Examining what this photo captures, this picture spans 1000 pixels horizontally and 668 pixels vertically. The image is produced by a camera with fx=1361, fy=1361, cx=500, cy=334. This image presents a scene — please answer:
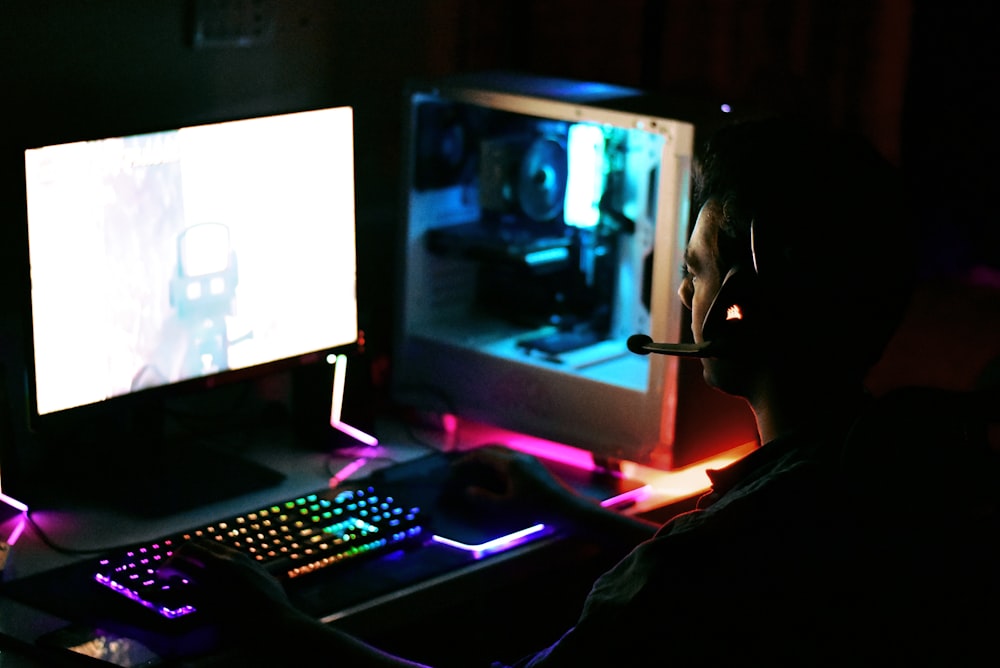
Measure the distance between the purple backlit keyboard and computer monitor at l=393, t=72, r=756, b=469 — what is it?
40cm

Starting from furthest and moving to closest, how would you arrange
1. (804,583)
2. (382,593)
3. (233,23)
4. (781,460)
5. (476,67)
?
1. (476,67)
2. (233,23)
3. (382,593)
4. (781,460)
5. (804,583)

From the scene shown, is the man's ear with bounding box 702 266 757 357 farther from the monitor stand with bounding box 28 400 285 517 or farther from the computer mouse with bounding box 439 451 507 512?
the monitor stand with bounding box 28 400 285 517

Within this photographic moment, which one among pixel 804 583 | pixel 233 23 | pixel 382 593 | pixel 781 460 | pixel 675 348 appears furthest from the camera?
pixel 233 23

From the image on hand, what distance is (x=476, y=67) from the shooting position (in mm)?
2414

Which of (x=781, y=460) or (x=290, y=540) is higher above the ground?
→ (x=781, y=460)

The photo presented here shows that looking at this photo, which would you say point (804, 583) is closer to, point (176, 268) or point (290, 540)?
point (290, 540)

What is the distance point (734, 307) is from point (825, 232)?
126 millimetres

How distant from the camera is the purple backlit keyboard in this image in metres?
1.43

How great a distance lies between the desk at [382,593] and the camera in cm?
146

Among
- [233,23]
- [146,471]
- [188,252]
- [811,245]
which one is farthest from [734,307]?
[233,23]

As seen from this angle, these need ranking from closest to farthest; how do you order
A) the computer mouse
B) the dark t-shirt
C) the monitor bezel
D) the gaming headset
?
the dark t-shirt
the gaming headset
the monitor bezel
the computer mouse

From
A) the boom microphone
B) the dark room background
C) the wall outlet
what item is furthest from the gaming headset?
the wall outlet

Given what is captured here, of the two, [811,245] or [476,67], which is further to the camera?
[476,67]

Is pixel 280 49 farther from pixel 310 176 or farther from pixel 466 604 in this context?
pixel 466 604
